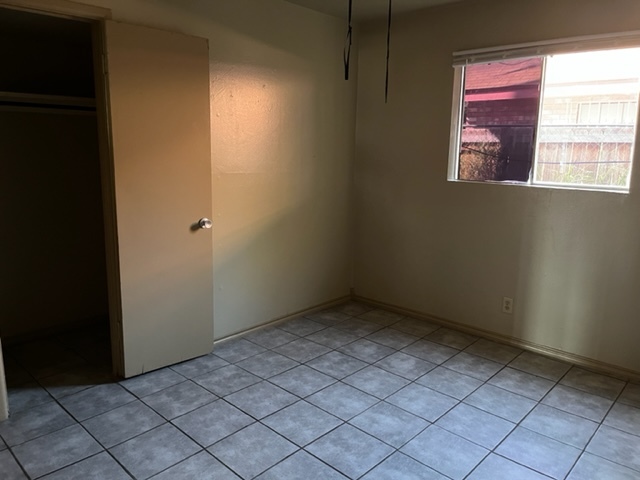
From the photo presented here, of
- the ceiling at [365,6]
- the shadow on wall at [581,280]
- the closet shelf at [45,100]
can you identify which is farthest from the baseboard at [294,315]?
the ceiling at [365,6]

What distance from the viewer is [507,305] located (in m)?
3.49

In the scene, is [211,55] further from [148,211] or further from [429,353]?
[429,353]

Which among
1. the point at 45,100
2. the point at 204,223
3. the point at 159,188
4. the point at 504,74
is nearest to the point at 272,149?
the point at 204,223

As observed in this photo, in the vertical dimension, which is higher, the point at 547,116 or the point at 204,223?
the point at 547,116

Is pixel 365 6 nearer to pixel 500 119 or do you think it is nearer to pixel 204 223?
pixel 500 119

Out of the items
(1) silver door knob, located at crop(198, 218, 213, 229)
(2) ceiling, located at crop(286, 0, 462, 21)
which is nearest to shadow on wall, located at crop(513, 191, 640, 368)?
(2) ceiling, located at crop(286, 0, 462, 21)

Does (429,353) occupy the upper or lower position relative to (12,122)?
lower

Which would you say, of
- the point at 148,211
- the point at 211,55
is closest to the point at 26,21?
the point at 211,55

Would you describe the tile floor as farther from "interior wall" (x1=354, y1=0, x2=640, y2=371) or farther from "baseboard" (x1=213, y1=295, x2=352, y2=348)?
"interior wall" (x1=354, y1=0, x2=640, y2=371)

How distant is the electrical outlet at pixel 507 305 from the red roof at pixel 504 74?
153 cm

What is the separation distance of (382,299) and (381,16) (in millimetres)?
2384

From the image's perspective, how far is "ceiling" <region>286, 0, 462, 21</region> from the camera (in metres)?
3.43

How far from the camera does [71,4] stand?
8.05ft

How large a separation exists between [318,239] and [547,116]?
6.45ft
